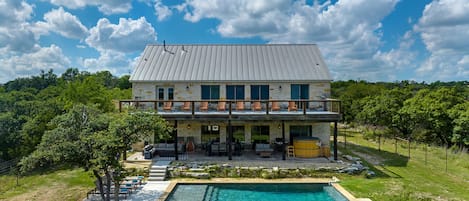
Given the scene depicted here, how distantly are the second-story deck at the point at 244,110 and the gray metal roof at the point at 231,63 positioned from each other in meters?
1.70

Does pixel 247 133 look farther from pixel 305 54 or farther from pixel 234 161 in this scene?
pixel 305 54

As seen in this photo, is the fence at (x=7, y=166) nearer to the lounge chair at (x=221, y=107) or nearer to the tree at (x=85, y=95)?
the tree at (x=85, y=95)

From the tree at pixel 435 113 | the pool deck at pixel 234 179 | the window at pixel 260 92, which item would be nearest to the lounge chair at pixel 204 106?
the pool deck at pixel 234 179

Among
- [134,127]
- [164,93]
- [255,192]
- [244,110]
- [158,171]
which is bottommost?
[255,192]

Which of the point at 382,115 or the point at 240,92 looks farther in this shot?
the point at 382,115

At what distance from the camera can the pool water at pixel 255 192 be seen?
45.1ft

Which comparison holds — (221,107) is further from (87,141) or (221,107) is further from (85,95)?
(85,95)

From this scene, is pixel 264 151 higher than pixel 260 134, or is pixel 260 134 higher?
pixel 260 134

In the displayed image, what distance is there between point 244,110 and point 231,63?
13.0ft

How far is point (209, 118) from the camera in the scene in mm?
18141

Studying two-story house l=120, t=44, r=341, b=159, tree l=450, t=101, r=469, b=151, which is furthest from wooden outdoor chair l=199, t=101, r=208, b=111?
tree l=450, t=101, r=469, b=151

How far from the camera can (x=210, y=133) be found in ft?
69.0

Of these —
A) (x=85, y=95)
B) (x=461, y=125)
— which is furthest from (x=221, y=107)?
(x=461, y=125)

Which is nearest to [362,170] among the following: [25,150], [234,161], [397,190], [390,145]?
[397,190]
